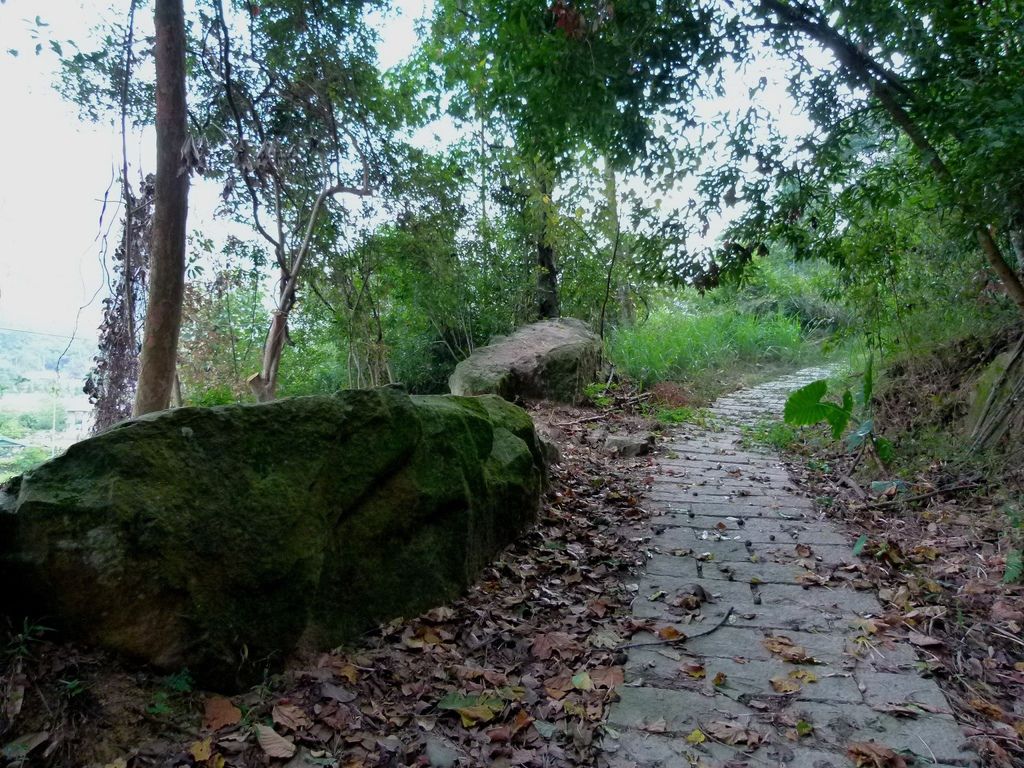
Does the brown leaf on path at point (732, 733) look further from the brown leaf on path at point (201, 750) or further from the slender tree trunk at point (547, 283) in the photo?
the slender tree trunk at point (547, 283)

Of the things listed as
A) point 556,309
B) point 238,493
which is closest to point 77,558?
point 238,493

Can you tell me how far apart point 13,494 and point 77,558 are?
1.19ft

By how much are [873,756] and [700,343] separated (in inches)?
399

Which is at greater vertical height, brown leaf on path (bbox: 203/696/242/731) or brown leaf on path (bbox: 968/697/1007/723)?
brown leaf on path (bbox: 203/696/242/731)

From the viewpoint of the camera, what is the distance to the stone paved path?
→ 2.40m

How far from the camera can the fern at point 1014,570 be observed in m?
3.35

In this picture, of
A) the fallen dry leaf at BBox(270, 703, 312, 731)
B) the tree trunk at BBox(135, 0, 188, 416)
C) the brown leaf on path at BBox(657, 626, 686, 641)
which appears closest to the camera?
the fallen dry leaf at BBox(270, 703, 312, 731)

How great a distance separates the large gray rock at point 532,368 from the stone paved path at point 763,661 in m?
3.29

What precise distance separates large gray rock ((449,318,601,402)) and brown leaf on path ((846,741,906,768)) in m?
5.72

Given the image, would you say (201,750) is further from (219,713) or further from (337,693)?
(337,693)

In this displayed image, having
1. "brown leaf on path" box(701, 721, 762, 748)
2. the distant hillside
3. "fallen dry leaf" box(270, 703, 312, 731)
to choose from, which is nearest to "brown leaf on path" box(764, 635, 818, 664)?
"brown leaf on path" box(701, 721, 762, 748)

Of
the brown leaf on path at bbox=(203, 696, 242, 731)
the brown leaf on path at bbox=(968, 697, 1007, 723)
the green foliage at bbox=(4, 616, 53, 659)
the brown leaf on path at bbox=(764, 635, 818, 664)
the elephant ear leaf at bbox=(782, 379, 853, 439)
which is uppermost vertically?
the elephant ear leaf at bbox=(782, 379, 853, 439)

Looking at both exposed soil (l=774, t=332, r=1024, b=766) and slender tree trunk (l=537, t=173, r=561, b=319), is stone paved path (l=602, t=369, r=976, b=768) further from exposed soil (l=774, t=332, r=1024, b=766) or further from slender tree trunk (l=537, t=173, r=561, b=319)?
slender tree trunk (l=537, t=173, r=561, b=319)

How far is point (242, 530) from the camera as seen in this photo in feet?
8.39
